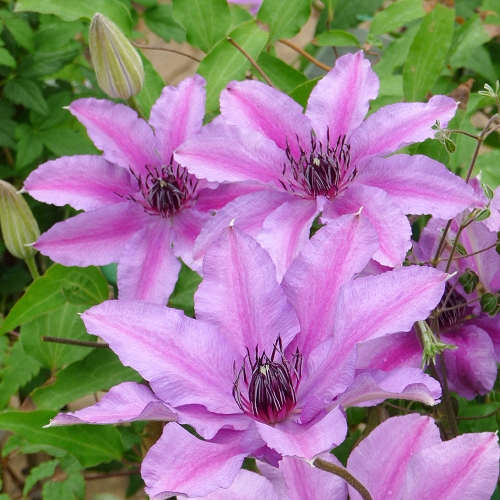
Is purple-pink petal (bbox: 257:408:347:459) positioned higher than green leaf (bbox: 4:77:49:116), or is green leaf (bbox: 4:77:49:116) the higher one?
purple-pink petal (bbox: 257:408:347:459)

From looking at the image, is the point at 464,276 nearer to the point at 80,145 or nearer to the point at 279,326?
the point at 279,326

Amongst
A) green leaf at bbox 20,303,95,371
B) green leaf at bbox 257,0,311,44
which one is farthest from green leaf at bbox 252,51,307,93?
green leaf at bbox 20,303,95,371

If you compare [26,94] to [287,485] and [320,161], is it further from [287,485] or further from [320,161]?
[287,485]

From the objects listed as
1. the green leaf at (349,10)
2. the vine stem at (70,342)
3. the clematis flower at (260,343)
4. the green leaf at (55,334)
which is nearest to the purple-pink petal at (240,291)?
the clematis flower at (260,343)

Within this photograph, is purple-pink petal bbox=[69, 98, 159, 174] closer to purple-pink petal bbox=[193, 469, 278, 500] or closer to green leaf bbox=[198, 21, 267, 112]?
green leaf bbox=[198, 21, 267, 112]

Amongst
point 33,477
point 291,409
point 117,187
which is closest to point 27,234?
point 117,187

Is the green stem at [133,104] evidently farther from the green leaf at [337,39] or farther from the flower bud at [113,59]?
the green leaf at [337,39]
